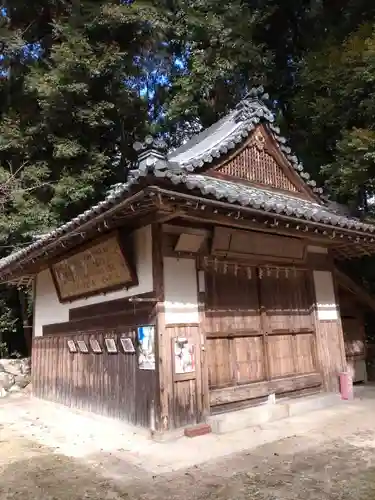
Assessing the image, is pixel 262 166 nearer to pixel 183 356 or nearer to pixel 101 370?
pixel 183 356

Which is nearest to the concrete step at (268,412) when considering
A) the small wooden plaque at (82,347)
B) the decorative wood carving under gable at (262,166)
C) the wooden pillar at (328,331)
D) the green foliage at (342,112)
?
the wooden pillar at (328,331)

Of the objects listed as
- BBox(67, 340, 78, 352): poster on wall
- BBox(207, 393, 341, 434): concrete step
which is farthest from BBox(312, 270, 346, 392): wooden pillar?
BBox(67, 340, 78, 352): poster on wall

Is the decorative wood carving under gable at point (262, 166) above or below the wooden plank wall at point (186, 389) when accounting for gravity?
above

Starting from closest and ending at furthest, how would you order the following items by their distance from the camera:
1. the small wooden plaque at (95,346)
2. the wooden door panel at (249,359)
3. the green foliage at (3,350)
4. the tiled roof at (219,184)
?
the tiled roof at (219,184) < the wooden door panel at (249,359) < the small wooden plaque at (95,346) < the green foliage at (3,350)

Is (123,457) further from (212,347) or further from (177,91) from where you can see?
(177,91)

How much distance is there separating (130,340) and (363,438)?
384 cm

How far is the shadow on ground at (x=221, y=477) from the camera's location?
4105 mm

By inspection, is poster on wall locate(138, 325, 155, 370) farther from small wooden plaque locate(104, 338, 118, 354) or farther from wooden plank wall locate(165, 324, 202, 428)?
small wooden plaque locate(104, 338, 118, 354)

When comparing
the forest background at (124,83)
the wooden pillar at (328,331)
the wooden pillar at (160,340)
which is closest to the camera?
the wooden pillar at (160,340)

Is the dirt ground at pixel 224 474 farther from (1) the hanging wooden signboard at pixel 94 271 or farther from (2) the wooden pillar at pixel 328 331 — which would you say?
(1) the hanging wooden signboard at pixel 94 271

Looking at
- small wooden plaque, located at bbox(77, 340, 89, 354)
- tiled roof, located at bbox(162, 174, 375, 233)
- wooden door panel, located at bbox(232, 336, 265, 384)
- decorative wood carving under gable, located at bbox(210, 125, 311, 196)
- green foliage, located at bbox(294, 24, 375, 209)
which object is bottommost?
wooden door panel, located at bbox(232, 336, 265, 384)

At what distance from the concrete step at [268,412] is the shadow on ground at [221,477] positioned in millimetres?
935

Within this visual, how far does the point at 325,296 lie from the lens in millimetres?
9273

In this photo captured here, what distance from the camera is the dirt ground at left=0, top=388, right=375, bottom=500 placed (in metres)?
4.13
